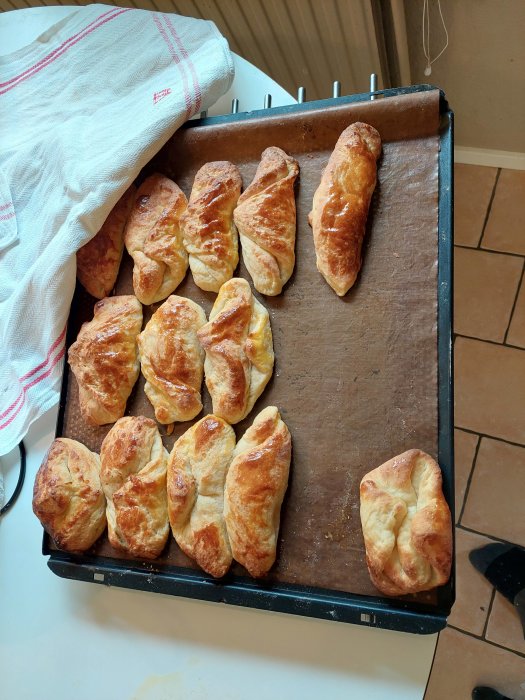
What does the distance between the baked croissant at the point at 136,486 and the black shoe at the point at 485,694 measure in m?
1.12

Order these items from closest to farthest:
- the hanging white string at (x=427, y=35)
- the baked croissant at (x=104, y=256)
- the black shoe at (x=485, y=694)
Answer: the baked croissant at (x=104, y=256) → the hanging white string at (x=427, y=35) → the black shoe at (x=485, y=694)

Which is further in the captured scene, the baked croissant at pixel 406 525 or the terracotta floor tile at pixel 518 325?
the terracotta floor tile at pixel 518 325

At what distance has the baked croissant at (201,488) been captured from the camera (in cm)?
97

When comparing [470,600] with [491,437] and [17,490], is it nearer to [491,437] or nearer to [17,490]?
[491,437]

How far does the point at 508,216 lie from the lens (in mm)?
1813

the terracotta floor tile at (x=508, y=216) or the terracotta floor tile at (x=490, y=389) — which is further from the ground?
the terracotta floor tile at (x=508, y=216)

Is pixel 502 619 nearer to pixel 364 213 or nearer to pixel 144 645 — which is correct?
pixel 144 645

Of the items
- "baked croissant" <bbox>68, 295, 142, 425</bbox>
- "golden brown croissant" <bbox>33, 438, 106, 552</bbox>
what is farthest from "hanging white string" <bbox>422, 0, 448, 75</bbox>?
"golden brown croissant" <bbox>33, 438, 106, 552</bbox>

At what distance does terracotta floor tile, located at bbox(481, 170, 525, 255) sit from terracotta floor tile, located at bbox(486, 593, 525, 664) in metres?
1.03

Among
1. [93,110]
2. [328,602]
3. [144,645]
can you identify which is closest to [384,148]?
[93,110]

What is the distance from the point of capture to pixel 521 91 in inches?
60.9

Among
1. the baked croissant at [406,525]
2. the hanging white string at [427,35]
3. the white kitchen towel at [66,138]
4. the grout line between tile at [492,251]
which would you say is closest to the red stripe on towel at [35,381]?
the white kitchen towel at [66,138]

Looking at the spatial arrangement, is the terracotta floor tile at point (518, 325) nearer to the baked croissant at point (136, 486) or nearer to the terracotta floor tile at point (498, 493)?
the terracotta floor tile at point (498, 493)

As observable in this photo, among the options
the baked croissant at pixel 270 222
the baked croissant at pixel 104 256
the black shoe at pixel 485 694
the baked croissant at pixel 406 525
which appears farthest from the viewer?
the black shoe at pixel 485 694
